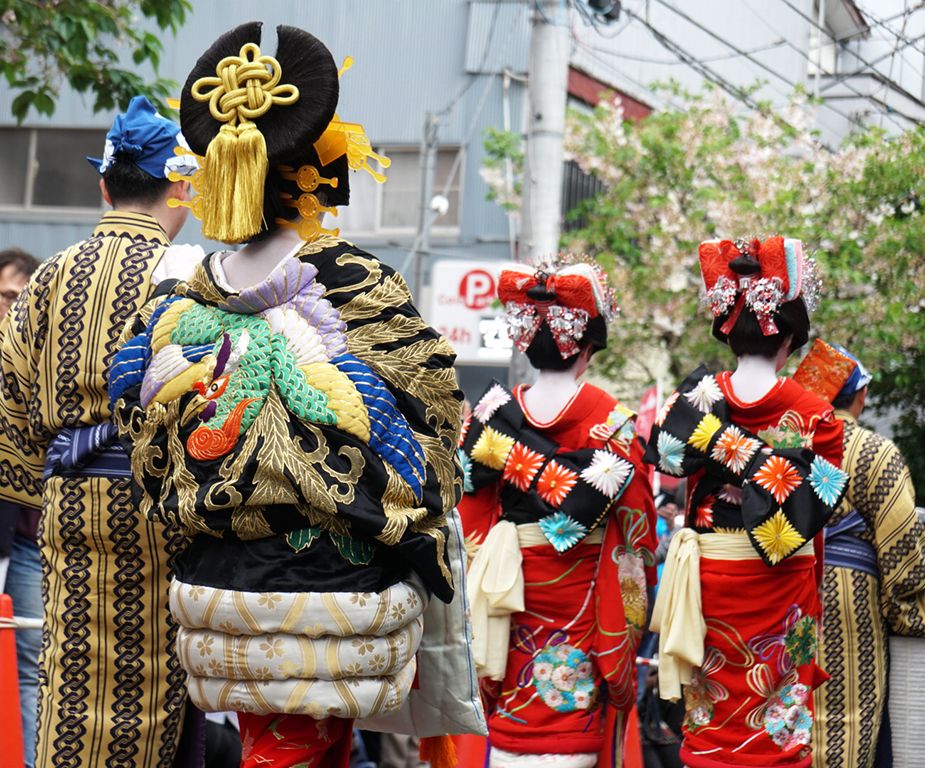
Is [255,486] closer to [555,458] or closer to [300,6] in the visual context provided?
[555,458]

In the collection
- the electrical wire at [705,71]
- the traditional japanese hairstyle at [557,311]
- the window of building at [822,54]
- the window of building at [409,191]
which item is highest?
the window of building at [822,54]

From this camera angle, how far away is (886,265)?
32.6ft

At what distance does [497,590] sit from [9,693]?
1699 millimetres

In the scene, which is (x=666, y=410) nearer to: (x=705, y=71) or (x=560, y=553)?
(x=560, y=553)

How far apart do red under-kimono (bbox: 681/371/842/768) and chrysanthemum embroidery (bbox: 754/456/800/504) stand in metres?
0.11

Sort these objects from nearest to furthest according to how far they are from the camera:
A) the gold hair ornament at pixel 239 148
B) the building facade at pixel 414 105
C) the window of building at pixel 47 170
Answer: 1. the gold hair ornament at pixel 239 148
2. the building facade at pixel 414 105
3. the window of building at pixel 47 170

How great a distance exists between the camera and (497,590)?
493 centimetres

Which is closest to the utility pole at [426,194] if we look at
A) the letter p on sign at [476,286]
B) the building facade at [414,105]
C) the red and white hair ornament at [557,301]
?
the building facade at [414,105]

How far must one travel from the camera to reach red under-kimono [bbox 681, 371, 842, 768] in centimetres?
470

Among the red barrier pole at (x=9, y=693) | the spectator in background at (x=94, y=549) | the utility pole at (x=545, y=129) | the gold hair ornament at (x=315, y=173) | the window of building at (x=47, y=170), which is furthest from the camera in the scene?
the window of building at (x=47, y=170)

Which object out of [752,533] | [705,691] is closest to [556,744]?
[705,691]

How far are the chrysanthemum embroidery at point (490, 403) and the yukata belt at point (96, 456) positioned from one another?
1811mm

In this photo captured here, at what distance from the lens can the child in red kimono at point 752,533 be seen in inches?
184

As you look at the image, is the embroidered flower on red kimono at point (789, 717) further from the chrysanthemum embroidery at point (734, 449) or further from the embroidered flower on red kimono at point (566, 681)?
the chrysanthemum embroidery at point (734, 449)
